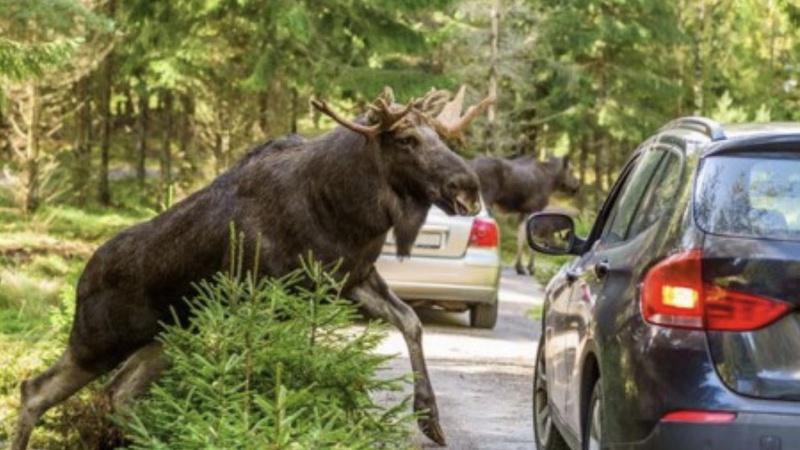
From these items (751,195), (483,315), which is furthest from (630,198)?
(483,315)

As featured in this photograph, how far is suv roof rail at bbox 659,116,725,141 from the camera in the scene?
5840mm

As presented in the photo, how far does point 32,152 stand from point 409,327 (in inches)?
825

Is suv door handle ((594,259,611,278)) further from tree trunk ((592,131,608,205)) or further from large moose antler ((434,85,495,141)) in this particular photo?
tree trunk ((592,131,608,205))

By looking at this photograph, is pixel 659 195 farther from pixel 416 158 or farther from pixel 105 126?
pixel 105 126

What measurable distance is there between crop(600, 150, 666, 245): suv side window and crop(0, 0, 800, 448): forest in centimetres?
356

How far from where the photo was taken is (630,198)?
23.3 ft

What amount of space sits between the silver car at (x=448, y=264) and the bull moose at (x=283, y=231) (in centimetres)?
707

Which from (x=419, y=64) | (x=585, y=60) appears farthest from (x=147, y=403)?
(x=585, y=60)

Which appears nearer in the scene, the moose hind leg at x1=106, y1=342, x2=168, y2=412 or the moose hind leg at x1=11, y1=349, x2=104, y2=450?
the moose hind leg at x1=11, y1=349, x2=104, y2=450

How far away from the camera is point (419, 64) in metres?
42.0

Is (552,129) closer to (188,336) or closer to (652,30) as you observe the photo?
(652,30)

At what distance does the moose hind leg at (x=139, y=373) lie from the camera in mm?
8758

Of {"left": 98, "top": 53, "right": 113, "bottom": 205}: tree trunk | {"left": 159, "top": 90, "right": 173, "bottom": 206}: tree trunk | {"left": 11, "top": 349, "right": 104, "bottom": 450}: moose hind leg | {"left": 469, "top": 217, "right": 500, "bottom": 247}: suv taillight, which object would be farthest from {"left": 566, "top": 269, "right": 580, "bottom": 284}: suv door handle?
{"left": 98, "top": 53, "right": 113, "bottom": 205}: tree trunk

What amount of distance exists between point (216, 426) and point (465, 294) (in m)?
11.7
